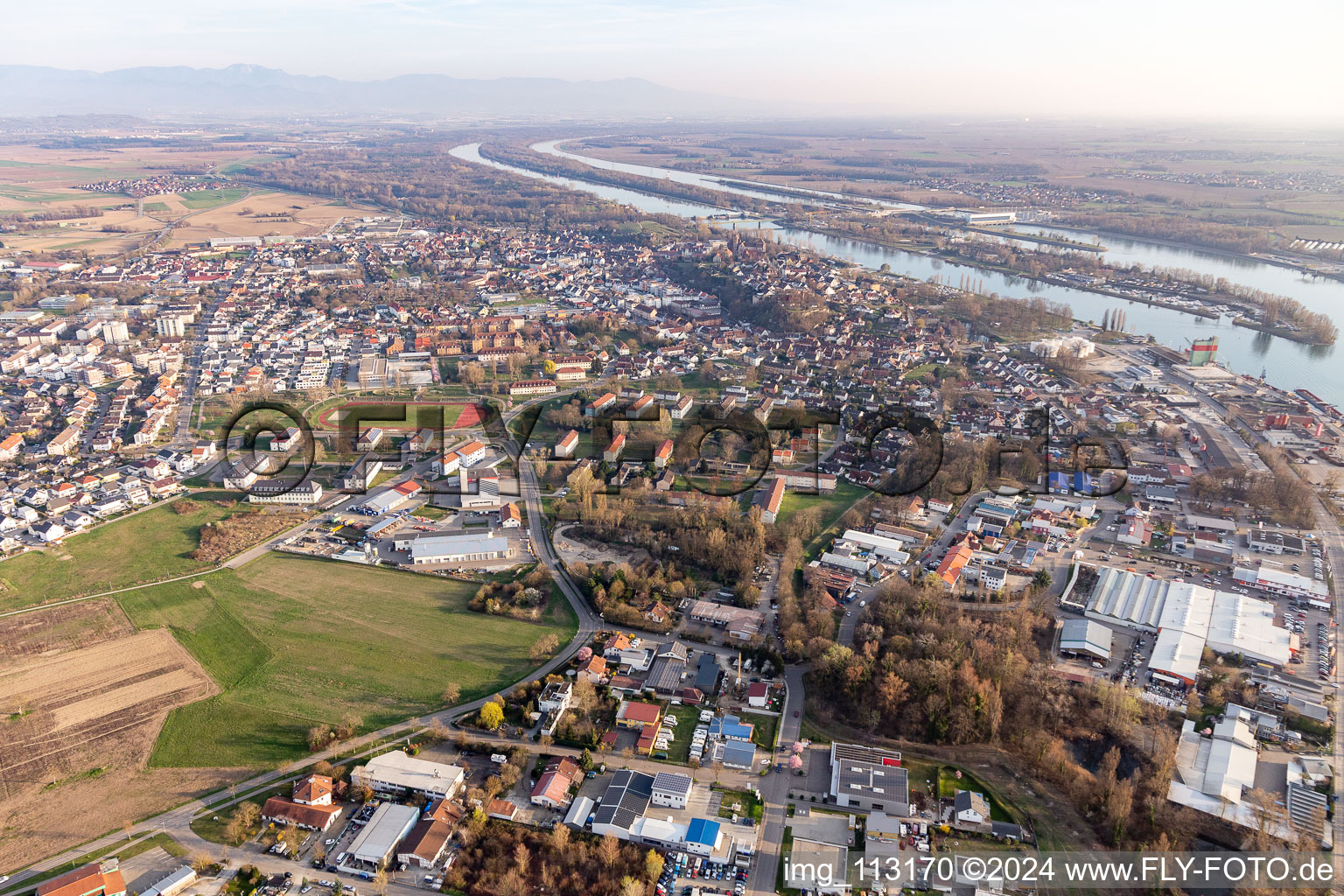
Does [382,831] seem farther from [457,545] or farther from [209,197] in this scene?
[209,197]

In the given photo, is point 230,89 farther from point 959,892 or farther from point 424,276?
point 959,892

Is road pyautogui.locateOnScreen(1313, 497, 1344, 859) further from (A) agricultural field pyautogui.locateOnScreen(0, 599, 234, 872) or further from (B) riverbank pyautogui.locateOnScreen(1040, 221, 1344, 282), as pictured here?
(B) riverbank pyautogui.locateOnScreen(1040, 221, 1344, 282)

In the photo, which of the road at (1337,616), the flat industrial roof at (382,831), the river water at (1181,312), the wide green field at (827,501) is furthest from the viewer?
the river water at (1181,312)

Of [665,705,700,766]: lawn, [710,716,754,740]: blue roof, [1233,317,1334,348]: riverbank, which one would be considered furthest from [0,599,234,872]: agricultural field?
[1233,317,1334,348]: riverbank

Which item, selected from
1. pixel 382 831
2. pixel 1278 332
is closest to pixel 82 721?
pixel 382 831

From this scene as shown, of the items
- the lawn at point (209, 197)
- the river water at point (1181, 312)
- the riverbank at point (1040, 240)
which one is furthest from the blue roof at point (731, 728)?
the lawn at point (209, 197)

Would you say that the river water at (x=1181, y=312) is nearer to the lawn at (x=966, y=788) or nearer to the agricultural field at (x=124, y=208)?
the lawn at (x=966, y=788)
